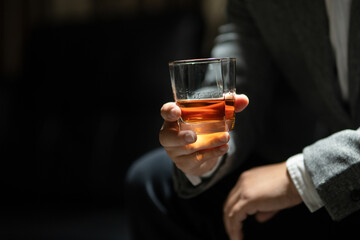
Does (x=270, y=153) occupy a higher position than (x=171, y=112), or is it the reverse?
(x=171, y=112)

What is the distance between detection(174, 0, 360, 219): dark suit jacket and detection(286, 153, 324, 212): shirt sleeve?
22mm

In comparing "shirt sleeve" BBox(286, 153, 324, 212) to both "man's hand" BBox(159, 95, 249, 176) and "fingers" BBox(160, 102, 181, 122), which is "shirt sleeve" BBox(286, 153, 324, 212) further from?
"fingers" BBox(160, 102, 181, 122)

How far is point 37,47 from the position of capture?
1.97 m

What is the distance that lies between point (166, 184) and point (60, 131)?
95 cm

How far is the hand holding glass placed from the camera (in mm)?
672

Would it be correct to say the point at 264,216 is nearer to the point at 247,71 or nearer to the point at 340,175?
the point at 340,175

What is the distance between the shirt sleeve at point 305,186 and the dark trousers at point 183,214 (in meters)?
0.10

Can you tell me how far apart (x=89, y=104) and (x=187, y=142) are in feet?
3.98

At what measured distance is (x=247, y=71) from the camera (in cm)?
104

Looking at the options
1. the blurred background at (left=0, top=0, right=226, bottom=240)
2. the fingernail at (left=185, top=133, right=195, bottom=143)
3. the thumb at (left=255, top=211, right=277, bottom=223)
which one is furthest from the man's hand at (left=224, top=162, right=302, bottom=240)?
the blurred background at (left=0, top=0, right=226, bottom=240)

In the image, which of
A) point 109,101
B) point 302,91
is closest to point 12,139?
point 109,101

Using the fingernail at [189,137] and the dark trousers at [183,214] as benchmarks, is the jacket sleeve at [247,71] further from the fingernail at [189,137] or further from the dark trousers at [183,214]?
the fingernail at [189,137]

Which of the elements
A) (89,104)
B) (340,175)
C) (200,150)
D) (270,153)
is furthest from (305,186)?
(89,104)

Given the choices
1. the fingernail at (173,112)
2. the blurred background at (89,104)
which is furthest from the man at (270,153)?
the blurred background at (89,104)
